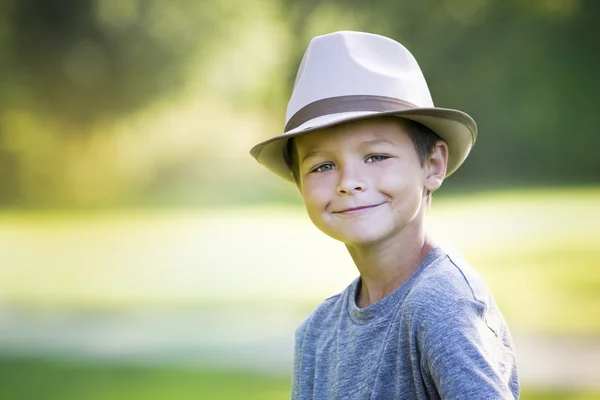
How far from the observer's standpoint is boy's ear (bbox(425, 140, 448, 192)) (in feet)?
5.36

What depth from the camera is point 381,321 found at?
1.52m

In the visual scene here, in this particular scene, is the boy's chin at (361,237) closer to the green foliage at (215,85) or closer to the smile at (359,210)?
the smile at (359,210)

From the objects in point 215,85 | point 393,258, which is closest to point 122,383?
point 215,85

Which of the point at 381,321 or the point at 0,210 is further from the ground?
the point at 0,210

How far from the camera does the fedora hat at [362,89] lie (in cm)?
153

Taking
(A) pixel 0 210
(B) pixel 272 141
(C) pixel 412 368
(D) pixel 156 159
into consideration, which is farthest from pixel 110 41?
(C) pixel 412 368

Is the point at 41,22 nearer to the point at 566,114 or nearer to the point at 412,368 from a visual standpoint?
the point at 566,114

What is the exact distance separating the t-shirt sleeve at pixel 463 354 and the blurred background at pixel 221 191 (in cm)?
225

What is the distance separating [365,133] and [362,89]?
0.28 ft

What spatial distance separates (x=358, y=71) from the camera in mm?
1566

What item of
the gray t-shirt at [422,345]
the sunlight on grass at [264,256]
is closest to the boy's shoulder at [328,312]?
the gray t-shirt at [422,345]

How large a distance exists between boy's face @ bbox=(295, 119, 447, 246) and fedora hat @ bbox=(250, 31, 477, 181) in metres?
0.04

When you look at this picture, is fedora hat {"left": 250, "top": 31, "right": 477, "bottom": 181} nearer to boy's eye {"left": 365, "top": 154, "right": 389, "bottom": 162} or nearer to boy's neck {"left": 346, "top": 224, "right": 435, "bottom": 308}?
boy's eye {"left": 365, "top": 154, "right": 389, "bottom": 162}

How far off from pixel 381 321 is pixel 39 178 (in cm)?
273
